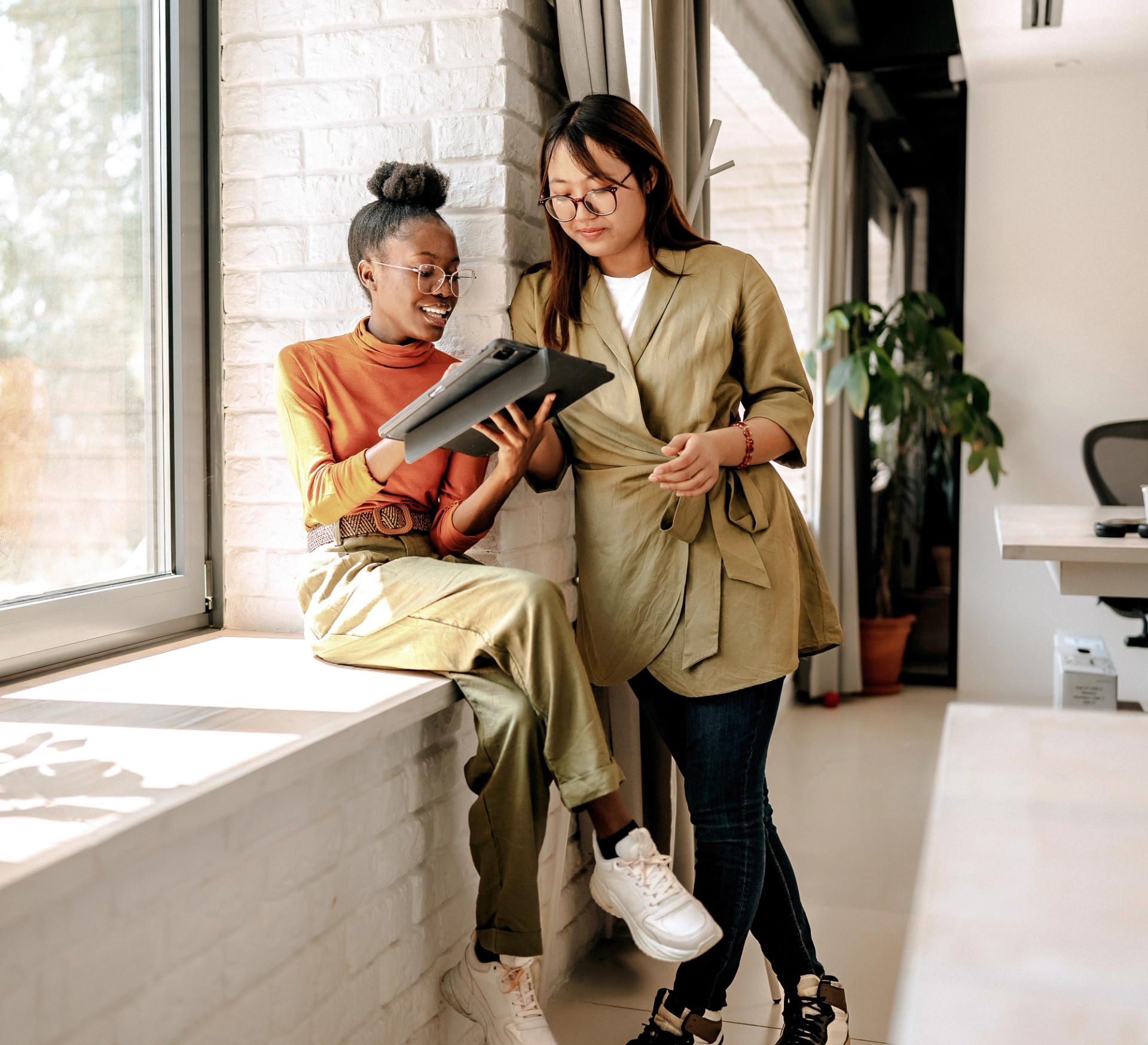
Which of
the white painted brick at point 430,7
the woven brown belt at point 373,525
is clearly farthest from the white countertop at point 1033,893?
the white painted brick at point 430,7

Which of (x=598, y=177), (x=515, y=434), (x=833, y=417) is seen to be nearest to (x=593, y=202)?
(x=598, y=177)

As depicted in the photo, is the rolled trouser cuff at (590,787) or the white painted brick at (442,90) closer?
the rolled trouser cuff at (590,787)

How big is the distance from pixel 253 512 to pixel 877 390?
284cm

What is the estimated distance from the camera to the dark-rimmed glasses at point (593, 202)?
62.3 inches

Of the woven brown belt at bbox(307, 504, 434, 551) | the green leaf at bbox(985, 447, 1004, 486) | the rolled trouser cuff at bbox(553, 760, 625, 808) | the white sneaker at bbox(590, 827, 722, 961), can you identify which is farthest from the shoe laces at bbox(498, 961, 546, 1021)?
the green leaf at bbox(985, 447, 1004, 486)

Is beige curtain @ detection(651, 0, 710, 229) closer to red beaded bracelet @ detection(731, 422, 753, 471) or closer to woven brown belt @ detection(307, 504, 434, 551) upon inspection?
red beaded bracelet @ detection(731, 422, 753, 471)

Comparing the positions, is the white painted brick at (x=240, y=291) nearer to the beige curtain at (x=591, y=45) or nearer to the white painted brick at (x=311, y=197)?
the white painted brick at (x=311, y=197)

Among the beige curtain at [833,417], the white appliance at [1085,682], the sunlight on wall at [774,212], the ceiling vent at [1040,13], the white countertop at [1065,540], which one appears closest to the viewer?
the white countertop at [1065,540]

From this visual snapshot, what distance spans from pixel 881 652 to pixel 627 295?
3.21m

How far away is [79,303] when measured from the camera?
1668 millimetres

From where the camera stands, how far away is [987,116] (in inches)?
167

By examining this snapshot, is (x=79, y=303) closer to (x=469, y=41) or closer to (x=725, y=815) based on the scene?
(x=469, y=41)

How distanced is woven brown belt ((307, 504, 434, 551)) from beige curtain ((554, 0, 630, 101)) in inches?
31.8

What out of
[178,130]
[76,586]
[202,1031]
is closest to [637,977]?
[202,1031]
